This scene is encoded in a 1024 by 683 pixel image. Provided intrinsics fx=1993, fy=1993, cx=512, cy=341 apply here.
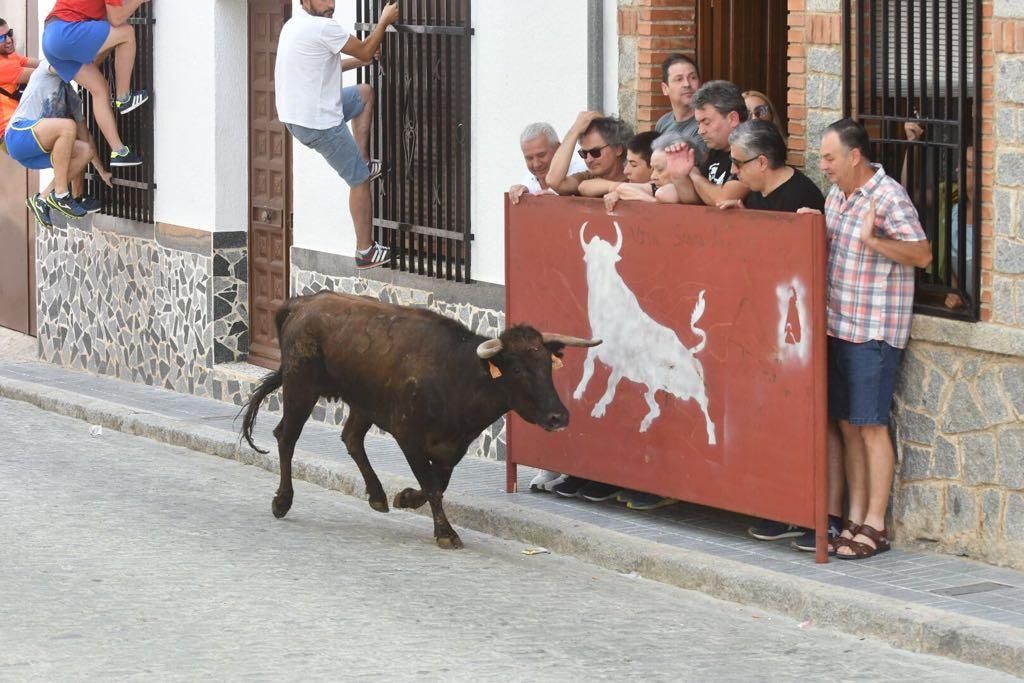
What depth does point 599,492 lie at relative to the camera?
35.7 ft

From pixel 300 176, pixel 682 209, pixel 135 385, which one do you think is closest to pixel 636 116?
pixel 682 209

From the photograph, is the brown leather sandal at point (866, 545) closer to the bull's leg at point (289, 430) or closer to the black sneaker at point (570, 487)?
the black sneaker at point (570, 487)

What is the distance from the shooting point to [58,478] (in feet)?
39.9

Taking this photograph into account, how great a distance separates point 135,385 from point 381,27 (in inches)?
201

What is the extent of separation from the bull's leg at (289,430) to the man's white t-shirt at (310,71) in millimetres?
2575

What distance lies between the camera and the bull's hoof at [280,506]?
1094 centimetres

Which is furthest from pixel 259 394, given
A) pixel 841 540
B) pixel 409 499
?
pixel 841 540

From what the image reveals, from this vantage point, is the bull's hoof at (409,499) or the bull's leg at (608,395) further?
the bull's hoof at (409,499)

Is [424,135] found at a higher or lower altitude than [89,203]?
higher

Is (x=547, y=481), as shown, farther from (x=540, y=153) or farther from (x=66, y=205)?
(x=66, y=205)

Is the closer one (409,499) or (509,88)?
(409,499)

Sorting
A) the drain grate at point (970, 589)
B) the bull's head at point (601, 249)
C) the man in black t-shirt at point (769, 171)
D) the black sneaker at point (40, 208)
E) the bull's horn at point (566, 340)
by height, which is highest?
the man in black t-shirt at point (769, 171)

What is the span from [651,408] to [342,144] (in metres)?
3.85

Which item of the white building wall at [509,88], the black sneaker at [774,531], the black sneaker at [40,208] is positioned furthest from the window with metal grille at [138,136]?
the black sneaker at [774,531]
